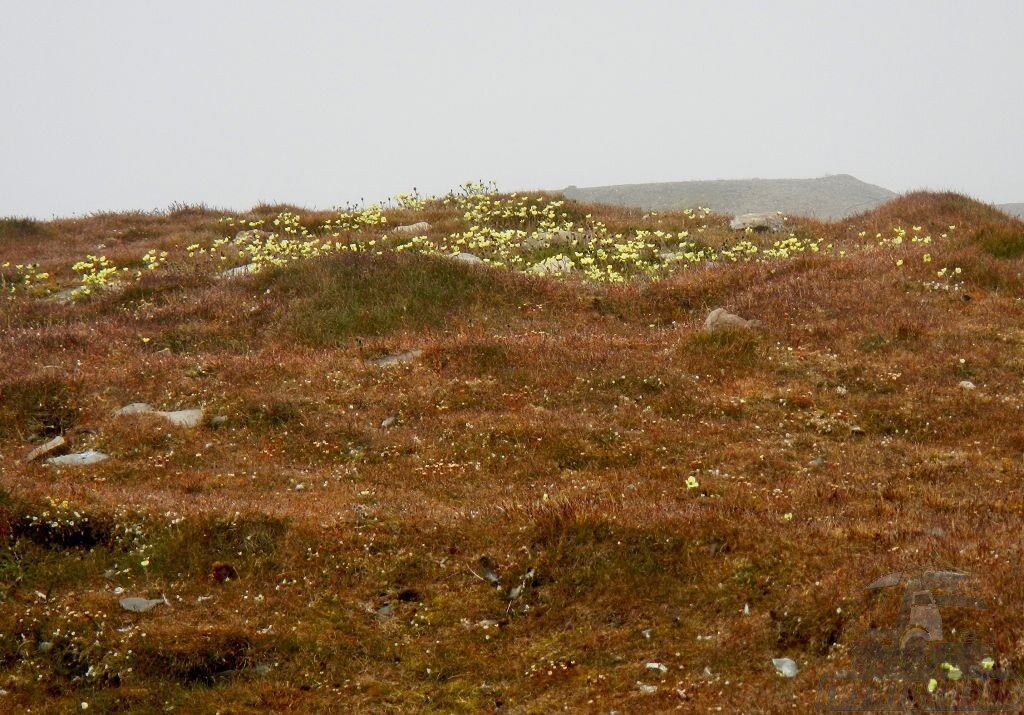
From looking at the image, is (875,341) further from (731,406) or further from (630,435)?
(630,435)

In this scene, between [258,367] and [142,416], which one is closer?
[142,416]

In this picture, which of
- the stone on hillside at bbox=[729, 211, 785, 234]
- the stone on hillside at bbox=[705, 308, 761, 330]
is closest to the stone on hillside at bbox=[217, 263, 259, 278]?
the stone on hillside at bbox=[705, 308, 761, 330]

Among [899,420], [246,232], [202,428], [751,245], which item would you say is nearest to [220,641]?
[202,428]

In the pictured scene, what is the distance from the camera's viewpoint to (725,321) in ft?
55.2

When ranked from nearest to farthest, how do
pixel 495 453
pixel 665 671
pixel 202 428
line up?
pixel 665 671
pixel 495 453
pixel 202 428

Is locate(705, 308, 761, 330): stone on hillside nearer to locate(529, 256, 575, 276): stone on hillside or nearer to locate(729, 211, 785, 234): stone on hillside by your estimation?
locate(529, 256, 575, 276): stone on hillside

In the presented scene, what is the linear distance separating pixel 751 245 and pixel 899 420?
11.4m

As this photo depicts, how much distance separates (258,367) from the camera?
1580 cm

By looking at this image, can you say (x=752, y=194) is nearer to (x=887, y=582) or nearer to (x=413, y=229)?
(x=413, y=229)

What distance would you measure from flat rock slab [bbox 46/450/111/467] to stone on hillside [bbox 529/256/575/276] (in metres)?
11.4

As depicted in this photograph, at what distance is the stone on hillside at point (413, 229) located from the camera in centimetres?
2725

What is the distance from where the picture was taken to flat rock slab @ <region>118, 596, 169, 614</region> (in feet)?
27.5

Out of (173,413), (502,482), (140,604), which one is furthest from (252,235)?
(140,604)

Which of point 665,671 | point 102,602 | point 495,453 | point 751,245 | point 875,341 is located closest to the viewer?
point 665,671
